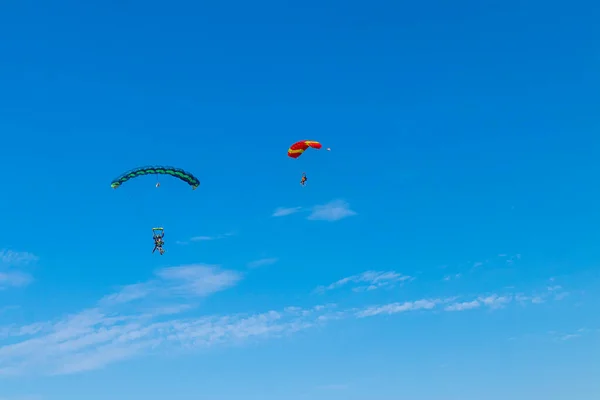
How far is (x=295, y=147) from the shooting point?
103625 mm

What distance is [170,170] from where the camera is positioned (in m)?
97.0

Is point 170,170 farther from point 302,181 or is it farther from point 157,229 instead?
point 302,181

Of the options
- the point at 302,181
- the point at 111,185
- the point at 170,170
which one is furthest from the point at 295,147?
the point at 111,185

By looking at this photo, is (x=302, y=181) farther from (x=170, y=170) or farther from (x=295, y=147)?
(x=170, y=170)

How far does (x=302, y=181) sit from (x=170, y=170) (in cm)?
1851

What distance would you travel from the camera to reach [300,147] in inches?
4067

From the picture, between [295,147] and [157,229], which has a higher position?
[295,147]

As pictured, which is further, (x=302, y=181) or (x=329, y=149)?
(x=302, y=181)

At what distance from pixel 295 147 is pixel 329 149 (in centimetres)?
858

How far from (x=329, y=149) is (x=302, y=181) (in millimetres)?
10603

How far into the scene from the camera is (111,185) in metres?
95.4

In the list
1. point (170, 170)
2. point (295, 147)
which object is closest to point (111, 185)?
point (170, 170)

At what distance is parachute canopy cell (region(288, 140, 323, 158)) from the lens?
102 meters

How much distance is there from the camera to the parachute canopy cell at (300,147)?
101875mm
